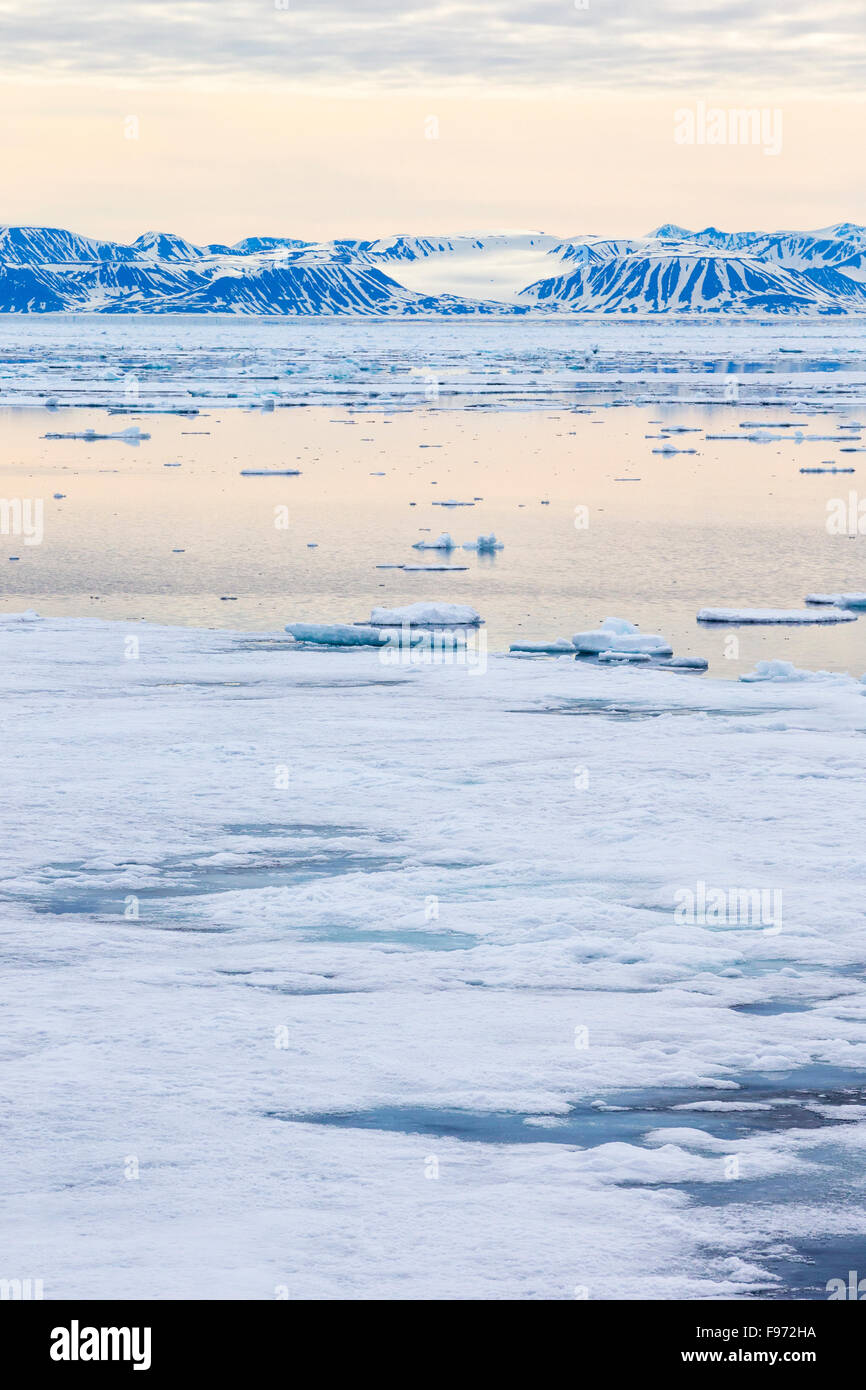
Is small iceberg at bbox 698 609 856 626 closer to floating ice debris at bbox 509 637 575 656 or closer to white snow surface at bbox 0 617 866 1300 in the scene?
floating ice debris at bbox 509 637 575 656

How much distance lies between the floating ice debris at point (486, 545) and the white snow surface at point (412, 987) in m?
6.59

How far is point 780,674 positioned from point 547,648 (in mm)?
1755

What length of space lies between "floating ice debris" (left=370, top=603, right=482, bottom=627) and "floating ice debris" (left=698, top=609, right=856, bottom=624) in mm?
1771

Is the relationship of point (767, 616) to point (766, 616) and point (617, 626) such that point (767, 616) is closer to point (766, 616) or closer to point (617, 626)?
point (766, 616)

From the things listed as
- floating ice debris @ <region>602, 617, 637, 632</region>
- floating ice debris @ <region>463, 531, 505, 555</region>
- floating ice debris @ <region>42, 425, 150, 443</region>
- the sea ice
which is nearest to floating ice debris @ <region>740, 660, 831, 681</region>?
the sea ice

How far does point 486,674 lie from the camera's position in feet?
35.6

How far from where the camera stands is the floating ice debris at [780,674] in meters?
10.6

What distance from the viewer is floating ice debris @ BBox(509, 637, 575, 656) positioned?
38.3 feet

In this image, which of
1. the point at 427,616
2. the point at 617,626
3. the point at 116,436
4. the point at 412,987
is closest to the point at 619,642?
the point at 617,626

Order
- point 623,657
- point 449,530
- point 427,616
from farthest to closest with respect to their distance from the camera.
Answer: point 449,530 < point 427,616 < point 623,657

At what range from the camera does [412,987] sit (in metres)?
5.46

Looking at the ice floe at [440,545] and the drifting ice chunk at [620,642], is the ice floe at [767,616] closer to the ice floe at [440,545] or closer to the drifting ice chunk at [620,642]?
the drifting ice chunk at [620,642]

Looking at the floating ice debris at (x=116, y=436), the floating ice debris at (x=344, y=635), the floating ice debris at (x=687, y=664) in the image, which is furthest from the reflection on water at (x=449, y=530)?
the floating ice debris at (x=344, y=635)
